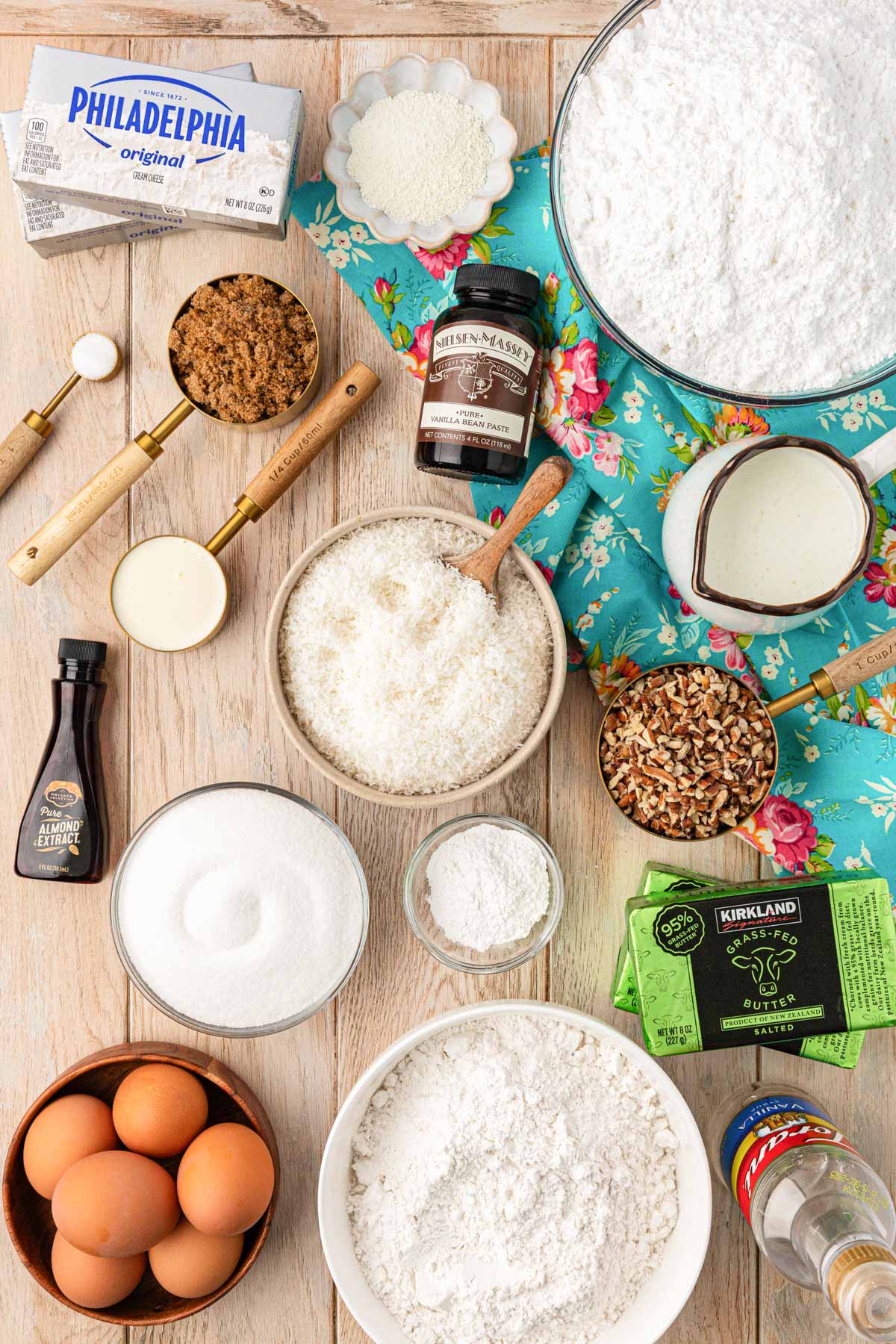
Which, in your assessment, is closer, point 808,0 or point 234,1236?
point 808,0

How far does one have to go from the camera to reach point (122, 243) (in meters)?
1.13

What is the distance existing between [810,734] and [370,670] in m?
0.54

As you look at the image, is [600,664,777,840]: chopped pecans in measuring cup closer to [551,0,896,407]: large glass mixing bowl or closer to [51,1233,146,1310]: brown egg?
[551,0,896,407]: large glass mixing bowl

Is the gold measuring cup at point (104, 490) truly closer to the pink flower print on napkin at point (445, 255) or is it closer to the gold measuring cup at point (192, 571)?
the gold measuring cup at point (192, 571)

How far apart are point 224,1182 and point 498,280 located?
1026 millimetres

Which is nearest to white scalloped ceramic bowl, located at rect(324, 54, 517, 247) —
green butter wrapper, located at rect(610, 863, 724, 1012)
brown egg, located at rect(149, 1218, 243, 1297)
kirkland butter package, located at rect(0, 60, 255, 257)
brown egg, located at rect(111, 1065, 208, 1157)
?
kirkland butter package, located at rect(0, 60, 255, 257)

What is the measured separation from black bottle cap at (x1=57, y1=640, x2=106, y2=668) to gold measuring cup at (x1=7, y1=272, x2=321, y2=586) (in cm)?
9

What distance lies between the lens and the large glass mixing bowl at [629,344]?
910 mm

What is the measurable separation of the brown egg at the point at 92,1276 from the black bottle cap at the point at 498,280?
1.12m

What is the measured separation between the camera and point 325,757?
1.04 meters

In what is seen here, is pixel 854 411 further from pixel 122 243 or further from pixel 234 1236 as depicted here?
pixel 234 1236

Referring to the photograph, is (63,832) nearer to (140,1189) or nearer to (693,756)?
(140,1189)

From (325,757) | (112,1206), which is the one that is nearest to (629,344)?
(325,757)

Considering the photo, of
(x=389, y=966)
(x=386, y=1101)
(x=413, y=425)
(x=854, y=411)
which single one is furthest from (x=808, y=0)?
(x=386, y=1101)
